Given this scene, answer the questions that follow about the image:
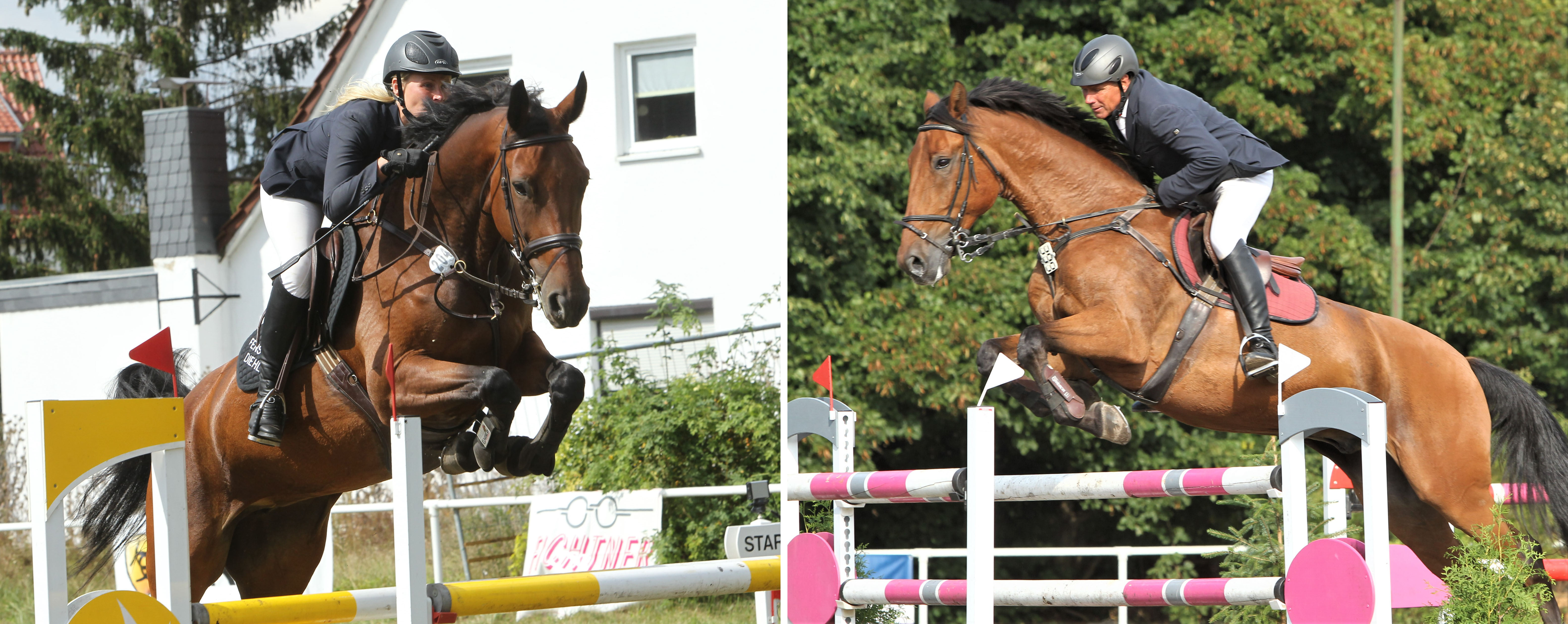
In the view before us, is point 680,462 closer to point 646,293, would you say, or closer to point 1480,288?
point 646,293

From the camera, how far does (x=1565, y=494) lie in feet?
11.0

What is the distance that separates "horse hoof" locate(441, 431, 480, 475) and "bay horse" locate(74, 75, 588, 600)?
0.03m

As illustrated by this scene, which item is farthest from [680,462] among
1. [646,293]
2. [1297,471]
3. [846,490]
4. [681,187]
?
[1297,471]

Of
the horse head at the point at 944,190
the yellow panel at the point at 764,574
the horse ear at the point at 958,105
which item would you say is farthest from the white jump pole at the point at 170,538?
the horse ear at the point at 958,105

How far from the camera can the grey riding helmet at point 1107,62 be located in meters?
3.03

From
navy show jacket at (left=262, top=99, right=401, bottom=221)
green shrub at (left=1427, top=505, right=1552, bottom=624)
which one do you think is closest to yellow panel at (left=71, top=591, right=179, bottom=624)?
navy show jacket at (left=262, top=99, right=401, bottom=221)

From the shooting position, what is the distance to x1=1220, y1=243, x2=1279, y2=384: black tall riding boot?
2.96 metres

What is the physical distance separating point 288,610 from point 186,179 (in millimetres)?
3136

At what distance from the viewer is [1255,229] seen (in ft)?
27.5

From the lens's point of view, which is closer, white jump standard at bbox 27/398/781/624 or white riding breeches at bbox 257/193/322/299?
→ white jump standard at bbox 27/398/781/624

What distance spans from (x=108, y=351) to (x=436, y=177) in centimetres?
250

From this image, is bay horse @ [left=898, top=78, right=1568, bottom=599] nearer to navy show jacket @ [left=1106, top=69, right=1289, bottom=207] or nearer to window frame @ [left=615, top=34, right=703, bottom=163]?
navy show jacket @ [left=1106, top=69, right=1289, bottom=207]

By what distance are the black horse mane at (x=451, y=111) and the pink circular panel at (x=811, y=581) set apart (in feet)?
4.14

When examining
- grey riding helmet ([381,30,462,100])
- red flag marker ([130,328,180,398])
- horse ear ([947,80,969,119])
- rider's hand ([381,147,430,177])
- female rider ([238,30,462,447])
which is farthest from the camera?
horse ear ([947,80,969,119])
